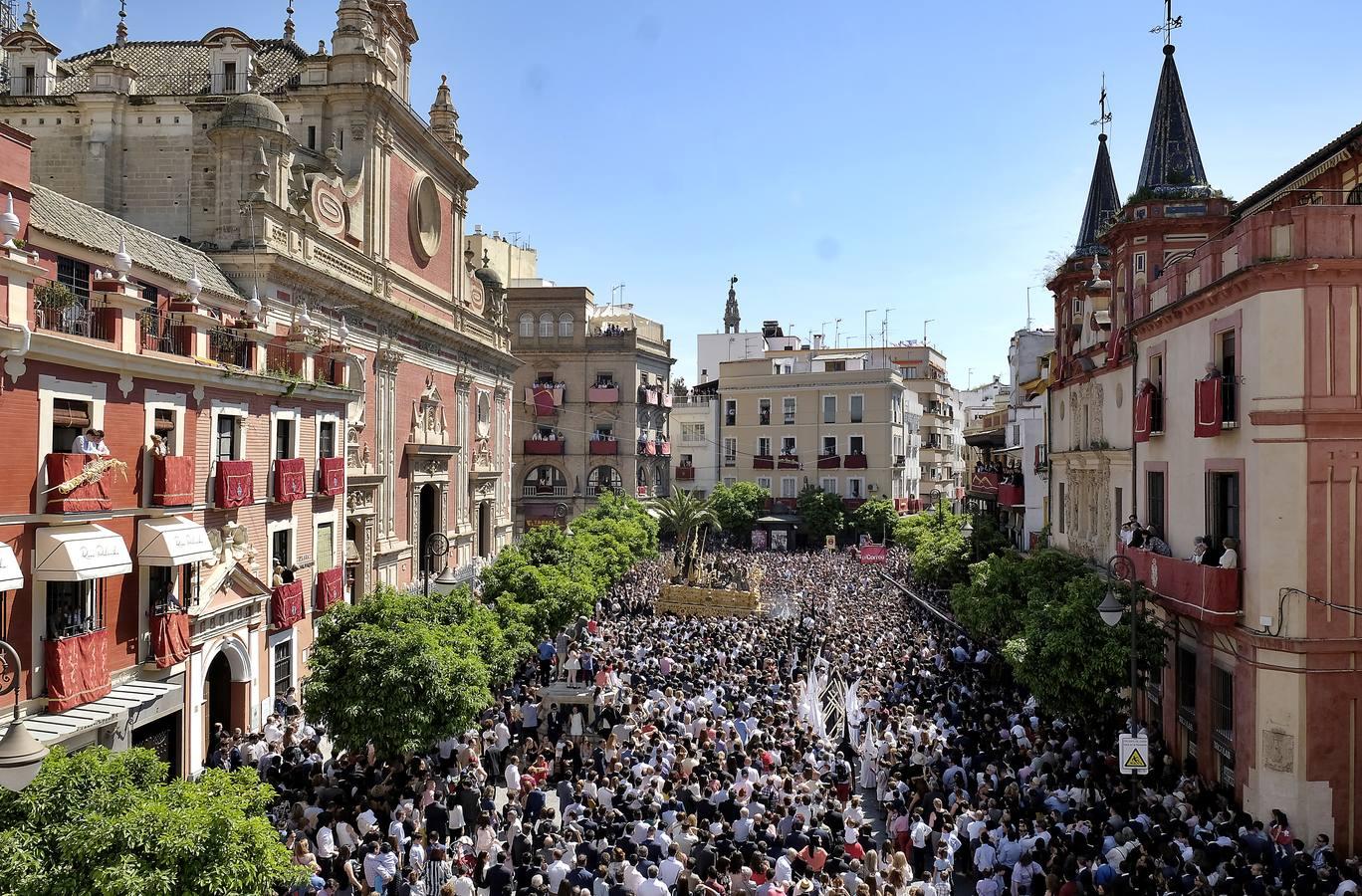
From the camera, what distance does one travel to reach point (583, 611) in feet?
97.6

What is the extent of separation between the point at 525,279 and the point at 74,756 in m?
62.2

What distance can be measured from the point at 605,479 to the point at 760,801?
49.7 metres

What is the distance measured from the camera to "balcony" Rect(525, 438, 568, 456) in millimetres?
64375

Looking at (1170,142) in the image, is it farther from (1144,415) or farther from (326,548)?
(326,548)

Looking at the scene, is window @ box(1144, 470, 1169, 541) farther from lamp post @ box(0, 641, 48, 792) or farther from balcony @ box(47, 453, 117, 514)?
balcony @ box(47, 453, 117, 514)

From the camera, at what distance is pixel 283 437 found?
24.8 m

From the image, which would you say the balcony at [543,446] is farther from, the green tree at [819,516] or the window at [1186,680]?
the window at [1186,680]

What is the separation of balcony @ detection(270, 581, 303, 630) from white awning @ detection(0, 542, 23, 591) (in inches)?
333

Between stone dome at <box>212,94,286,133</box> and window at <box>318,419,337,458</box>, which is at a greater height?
stone dome at <box>212,94,286,133</box>

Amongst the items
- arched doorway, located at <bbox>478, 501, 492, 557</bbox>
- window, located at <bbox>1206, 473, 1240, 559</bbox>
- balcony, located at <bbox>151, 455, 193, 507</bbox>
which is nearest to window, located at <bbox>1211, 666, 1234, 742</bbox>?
window, located at <bbox>1206, 473, 1240, 559</bbox>

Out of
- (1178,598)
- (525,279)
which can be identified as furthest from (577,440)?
(1178,598)

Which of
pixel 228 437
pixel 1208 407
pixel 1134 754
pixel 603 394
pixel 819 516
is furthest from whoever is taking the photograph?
pixel 603 394

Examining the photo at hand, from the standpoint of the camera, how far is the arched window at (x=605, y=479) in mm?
64938

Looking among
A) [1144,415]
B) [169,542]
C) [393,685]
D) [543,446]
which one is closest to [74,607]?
[169,542]
